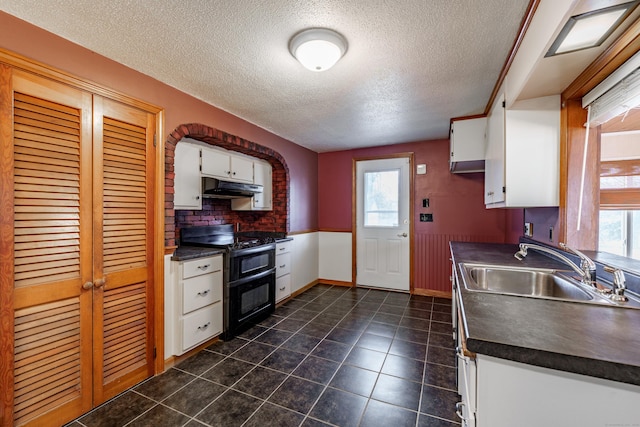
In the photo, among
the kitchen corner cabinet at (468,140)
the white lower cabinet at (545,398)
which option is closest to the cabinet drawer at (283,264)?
the kitchen corner cabinet at (468,140)

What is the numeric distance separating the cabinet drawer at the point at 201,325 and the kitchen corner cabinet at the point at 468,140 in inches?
114

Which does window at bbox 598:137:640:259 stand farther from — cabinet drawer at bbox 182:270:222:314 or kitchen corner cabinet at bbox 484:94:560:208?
cabinet drawer at bbox 182:270:222:314

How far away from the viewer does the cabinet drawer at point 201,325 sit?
223 centimetres

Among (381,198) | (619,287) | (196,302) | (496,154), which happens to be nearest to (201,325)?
(196,302)

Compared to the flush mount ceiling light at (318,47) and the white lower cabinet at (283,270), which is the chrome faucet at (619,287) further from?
the white lower cabinet at (283,270)

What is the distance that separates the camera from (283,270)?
3570 mm

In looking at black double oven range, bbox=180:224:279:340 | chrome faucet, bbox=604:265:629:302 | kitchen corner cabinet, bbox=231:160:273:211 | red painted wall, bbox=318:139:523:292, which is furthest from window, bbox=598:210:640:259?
kitchen corner cabinet, bbox=231:160:273:211

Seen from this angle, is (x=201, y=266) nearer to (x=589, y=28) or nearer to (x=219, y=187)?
(x=219, y=187)

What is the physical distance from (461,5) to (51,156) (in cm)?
234

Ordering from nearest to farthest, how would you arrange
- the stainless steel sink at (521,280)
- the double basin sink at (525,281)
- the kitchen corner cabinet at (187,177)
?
the double basin sink at (525,281) < the stainless steel sink at (521,280) < the kitchen corner cabinet at (187,177)

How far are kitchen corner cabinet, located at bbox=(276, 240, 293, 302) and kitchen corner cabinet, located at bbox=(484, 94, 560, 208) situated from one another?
2.51 m

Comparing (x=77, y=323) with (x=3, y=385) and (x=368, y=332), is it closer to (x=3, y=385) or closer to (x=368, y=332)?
(x=3, y=385)

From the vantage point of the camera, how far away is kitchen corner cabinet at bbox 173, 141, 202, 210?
254 centimetres

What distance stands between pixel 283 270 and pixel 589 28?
331 centimetres
